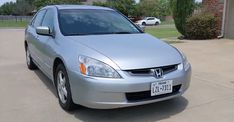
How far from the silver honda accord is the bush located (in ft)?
29.5

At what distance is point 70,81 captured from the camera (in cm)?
400

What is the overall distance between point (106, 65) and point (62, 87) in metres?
0.99

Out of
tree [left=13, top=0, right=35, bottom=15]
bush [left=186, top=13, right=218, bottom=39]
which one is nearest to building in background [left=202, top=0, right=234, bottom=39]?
bush [left=186, top=13, right=218, bottom=39]

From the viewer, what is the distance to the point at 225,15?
13562 mm

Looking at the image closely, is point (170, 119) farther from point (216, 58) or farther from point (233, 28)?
point (233, 28)

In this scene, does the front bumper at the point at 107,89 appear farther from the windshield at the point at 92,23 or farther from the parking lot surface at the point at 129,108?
the windshield at the point at 92,23

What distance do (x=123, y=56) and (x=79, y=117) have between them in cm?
105

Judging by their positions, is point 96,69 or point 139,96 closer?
point 96,69

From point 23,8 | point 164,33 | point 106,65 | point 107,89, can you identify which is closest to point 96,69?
point 106,65

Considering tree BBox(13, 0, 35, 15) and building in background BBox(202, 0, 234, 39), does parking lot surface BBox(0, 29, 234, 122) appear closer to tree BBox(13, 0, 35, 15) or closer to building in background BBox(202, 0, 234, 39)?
building in background BBox(202, 0, 234, 39)

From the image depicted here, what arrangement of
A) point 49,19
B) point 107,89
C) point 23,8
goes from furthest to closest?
1. point 23,8
2. point 49,19
3. point 107,89

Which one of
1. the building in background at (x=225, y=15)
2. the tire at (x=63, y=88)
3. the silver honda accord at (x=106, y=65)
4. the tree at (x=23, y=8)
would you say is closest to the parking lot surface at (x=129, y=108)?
the tire at (x=63, y=88)

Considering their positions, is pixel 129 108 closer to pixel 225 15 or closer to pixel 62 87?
pixel 62 87

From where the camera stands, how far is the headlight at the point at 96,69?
3.72 meters
